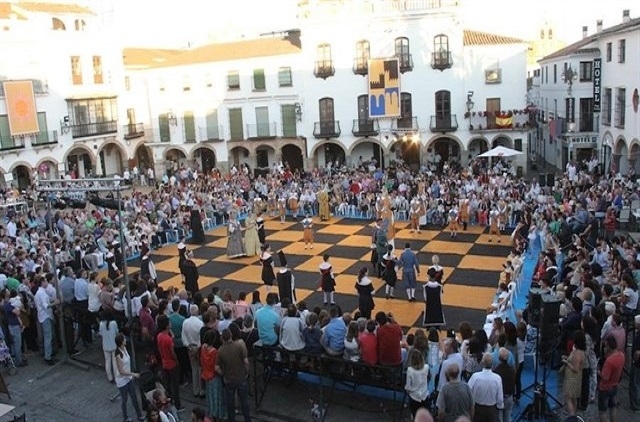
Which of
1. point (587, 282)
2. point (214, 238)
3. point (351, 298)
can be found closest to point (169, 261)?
point (214, 238)

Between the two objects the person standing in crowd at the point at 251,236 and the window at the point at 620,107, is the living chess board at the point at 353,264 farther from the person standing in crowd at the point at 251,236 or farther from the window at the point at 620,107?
the window at the point at 620,107

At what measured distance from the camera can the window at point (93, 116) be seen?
3891cm

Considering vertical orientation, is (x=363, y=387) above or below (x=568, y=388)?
below

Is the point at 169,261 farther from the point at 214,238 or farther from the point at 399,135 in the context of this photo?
the point at 399,135

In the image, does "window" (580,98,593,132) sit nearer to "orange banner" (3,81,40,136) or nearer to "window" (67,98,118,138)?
"window" (67,98,118,138)

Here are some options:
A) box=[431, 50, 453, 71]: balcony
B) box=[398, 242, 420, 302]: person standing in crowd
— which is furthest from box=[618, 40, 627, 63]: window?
box=[398, 242, 420, 302]: person standing in crowd

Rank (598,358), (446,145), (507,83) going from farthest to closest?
(446,145) → (507,83) → (598,358)

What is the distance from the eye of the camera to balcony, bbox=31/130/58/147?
119 feet

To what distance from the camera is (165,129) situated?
41.1 metres

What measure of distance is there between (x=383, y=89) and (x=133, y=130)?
61.8 feet

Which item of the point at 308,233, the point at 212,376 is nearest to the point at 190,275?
the point at 308,233

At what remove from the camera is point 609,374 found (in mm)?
8102

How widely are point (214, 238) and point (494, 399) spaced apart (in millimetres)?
16426

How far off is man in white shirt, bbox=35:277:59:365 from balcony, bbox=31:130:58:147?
27.6 m
